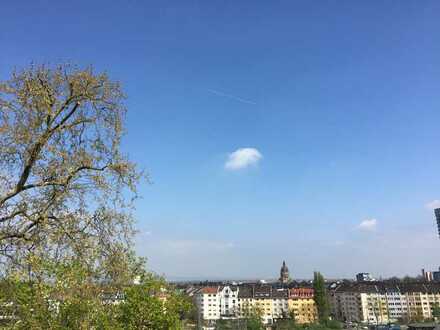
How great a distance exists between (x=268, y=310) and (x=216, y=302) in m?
13.7

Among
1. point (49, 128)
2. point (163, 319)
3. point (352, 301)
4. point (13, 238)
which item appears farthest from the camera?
point (352, 301)

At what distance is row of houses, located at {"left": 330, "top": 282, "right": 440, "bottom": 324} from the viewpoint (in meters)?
108

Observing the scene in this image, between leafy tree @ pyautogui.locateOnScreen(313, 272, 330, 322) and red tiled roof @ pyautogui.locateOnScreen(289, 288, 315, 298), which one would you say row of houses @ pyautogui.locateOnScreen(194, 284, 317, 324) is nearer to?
red tiled roof @ pyautogui.locateOnScreen(289, 288, 315, 298)

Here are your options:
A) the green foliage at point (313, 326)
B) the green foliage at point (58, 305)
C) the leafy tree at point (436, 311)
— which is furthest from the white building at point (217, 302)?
the green foliage at point (58, 305)

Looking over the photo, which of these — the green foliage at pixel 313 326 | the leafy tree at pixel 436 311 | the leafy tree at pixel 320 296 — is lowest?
the green foliage at pixel 313 326

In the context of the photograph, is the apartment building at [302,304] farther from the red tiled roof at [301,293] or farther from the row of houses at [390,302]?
the row of houses at [390,302]

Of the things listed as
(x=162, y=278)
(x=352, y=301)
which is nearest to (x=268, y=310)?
(x=352, y=301)

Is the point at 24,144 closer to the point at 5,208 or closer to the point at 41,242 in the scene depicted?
the point at 5,208

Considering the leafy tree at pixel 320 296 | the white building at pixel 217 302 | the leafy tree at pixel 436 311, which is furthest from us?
the white building at pixel 217 302

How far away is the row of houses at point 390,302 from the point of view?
107750 millimetres

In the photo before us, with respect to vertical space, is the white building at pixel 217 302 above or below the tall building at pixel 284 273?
below

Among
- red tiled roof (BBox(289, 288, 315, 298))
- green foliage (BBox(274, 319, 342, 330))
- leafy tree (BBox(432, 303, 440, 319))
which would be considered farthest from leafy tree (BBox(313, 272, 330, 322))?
leafy tree (BBox(432, 303, 440, 319))

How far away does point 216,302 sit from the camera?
383 ft

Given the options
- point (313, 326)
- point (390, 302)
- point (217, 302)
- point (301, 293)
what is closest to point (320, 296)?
point (313, 326)
